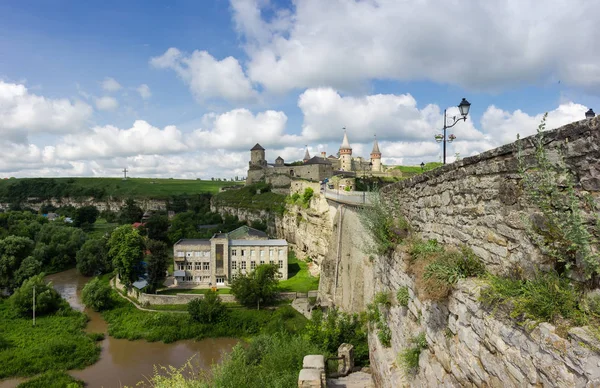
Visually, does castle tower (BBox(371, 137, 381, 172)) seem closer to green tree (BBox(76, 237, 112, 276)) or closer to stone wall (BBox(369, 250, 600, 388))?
green tree (BBox(76, 237, 112, 276))

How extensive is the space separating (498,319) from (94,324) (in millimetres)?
31654

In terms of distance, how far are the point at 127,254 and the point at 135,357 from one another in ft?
41.0

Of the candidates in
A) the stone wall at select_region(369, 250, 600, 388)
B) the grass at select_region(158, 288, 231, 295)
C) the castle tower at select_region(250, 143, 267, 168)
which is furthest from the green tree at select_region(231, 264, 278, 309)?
the castle tower at select_region(250, 143, 267, 168)

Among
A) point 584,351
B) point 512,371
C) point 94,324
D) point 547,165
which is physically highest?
point 547,165

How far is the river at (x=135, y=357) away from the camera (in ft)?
64.7

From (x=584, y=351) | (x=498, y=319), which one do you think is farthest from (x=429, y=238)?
(x=584, y=351)

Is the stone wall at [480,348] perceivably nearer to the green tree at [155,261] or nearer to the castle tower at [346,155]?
the green tree at [155,261]

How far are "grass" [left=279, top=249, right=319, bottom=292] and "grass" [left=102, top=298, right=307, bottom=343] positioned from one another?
457 centimetres

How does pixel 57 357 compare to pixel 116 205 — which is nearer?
pixel 57 357

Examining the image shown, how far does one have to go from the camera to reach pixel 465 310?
11.6ft

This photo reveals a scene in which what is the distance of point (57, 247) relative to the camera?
139 feet

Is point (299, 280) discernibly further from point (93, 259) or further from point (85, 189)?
point (85, 189)

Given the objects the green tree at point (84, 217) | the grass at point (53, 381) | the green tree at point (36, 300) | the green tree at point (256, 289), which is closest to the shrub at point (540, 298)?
the grass at point (53, 381)

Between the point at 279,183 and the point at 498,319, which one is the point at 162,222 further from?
the point at 498,319
